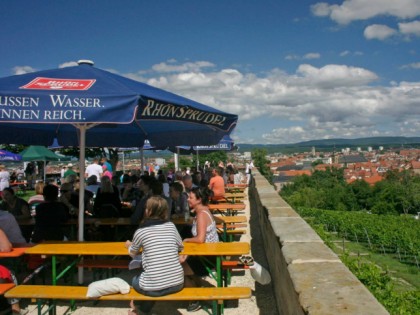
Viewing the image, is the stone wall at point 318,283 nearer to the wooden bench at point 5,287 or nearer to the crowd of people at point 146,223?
the crowd of people at point 146,223

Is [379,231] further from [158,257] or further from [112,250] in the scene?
[158,257]

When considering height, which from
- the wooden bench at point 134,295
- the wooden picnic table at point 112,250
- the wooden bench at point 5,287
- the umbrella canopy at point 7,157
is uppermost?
the umbrella canopy at point 7,157

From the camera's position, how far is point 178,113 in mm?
4113

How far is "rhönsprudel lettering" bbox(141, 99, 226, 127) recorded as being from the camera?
147 inches

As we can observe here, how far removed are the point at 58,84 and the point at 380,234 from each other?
48893 mm

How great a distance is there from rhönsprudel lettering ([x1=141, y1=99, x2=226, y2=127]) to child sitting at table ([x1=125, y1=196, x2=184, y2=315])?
83 cm

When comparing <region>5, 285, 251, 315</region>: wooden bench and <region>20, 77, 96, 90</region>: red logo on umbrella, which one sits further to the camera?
<region>20, 77, 96, 90</region>: red logo on umbrella

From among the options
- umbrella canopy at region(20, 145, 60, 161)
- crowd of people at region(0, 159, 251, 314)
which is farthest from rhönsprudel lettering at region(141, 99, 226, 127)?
umbrella canopy at region(20, 145, 60, 161)

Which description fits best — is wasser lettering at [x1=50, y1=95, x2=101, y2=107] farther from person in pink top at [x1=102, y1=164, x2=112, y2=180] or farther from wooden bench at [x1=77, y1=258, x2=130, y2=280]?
person in pink top at [x1=102, y1=164, x2=112, y2=180]

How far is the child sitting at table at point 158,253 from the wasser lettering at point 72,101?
984mm

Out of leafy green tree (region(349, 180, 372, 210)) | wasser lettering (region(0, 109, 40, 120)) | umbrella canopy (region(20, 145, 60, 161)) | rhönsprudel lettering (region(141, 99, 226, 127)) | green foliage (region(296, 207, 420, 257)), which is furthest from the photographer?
leafy green tree (region(349, 180, 372, 210))

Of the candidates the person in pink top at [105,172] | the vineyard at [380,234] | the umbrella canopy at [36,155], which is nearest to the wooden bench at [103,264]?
the person in pink top at [105,172]

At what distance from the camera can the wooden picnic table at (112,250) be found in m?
3.91

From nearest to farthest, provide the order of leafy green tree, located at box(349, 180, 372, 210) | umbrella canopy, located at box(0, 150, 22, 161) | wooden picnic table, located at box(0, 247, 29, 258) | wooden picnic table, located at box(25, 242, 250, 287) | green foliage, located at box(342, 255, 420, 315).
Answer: wooden picnic table, located at box(25, 242, 250, 287)
wooden picnic table, located at box(0, 247, 29, 258)
green foliage, located at box(342, 255, 420, 315)
umbrella canopy, located at box(0, 150, 22, 161)
leafy green tree, located at box(349, 180, 372, 210)
